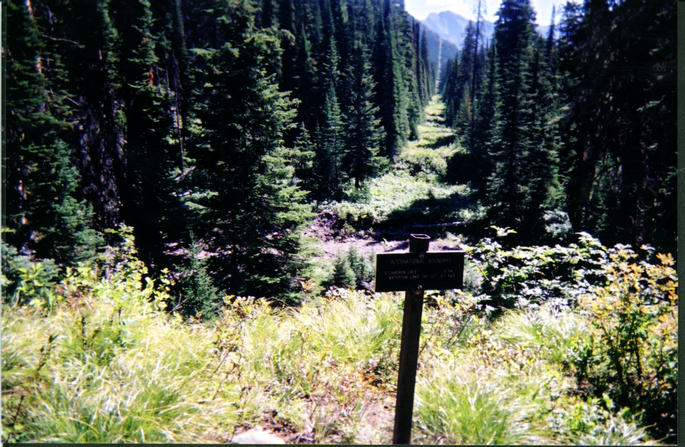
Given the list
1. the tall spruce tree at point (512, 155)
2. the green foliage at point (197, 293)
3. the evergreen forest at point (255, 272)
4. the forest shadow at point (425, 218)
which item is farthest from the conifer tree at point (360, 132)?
the green foliage at point (197, 293)

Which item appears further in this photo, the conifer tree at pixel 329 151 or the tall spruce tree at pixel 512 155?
the conifer tree at pixel 329 151

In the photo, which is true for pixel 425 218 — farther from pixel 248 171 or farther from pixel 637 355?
pixel 637 355

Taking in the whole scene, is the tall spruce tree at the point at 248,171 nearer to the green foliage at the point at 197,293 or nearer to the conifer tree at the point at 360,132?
the green foliage at the point at 197,293

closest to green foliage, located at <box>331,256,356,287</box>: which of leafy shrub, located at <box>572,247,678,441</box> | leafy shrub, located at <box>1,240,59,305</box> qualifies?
leafy shrub, located at <box>1,240,59,305</box>

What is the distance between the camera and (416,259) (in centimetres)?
319

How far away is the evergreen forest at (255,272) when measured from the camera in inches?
136

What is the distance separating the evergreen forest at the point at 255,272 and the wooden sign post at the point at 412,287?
0.41 meters

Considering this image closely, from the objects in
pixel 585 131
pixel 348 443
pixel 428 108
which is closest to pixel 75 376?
pixel 348 443

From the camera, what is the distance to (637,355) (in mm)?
3879

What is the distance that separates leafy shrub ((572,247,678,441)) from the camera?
144 inches

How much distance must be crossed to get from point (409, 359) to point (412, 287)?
651 mm

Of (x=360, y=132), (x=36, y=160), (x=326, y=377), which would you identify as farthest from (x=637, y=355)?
(x=360, y=132)

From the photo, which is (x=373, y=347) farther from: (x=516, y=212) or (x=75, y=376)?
(x=516, y=212)

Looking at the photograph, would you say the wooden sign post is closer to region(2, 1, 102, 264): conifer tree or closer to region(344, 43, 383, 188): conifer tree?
region(2, 1, 102, 264): conifer tree
